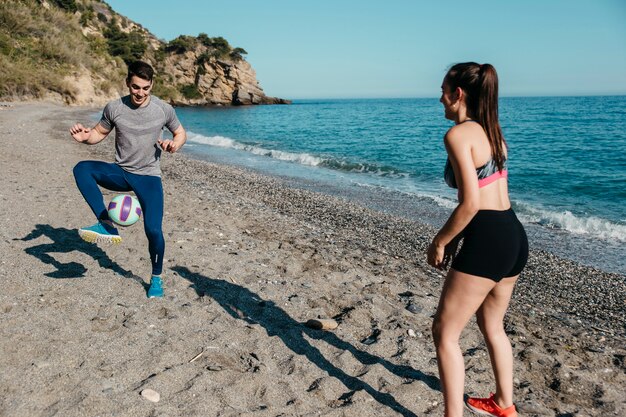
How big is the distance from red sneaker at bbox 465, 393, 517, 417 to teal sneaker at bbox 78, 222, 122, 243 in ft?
12.4

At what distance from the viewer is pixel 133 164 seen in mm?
5254

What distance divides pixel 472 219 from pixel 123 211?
12.5 feet

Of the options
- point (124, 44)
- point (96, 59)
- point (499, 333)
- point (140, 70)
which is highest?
point (124, 44)

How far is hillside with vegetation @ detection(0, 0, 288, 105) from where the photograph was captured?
42.2 meters

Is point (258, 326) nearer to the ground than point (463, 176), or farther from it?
nearer to the ground

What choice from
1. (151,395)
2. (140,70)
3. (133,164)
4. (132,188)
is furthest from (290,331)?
(140,70)

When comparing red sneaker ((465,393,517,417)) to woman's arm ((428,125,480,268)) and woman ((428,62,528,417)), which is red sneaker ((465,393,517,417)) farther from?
woman's arm ((428,125,480,268))

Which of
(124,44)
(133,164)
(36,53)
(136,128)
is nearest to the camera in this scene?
(136,128)

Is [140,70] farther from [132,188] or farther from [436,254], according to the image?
[436,254]

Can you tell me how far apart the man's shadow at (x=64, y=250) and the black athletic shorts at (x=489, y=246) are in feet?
13.9

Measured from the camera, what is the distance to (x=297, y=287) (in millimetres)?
6078

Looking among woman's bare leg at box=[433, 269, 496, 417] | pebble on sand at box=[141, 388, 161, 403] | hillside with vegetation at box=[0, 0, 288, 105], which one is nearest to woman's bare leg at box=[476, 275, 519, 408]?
woman's bare leg at box=[433, 269, 496, 417]

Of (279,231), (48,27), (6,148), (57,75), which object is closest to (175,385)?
(279,231)

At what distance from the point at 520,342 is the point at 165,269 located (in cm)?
418
